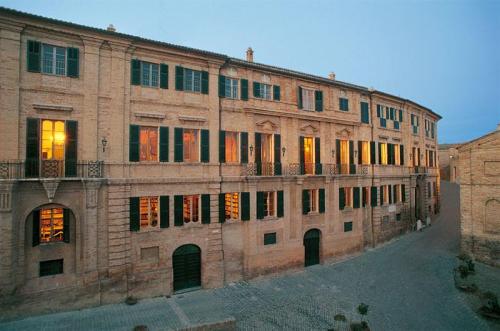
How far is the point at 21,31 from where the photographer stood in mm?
14227

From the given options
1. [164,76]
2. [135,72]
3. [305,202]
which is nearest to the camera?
[135,72]

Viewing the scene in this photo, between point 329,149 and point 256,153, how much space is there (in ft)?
23.1

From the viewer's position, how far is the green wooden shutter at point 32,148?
46.6 feet

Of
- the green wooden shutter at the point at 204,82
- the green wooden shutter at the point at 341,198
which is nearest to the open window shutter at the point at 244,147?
the green wooden shutter at the point at 204,82

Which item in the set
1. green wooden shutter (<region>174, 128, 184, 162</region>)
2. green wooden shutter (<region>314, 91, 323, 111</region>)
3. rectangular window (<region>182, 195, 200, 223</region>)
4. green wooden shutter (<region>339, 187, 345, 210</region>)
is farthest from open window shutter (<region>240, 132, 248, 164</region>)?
green wooden shutter (<region>339, 187, 345, 210</region>)

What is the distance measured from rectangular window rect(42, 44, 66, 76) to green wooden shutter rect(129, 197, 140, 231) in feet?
24.8

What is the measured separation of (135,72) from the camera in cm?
1689

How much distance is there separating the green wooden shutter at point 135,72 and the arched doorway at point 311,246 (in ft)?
52.3

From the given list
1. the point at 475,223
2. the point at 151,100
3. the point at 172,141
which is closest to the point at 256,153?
the point at 172,141

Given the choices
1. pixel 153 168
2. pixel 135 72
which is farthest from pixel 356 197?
pixel 135 72

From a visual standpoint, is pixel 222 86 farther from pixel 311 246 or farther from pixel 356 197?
pixel 356 197

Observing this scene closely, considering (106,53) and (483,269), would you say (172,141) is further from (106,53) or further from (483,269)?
(483,269)

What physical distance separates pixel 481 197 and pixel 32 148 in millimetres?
30203

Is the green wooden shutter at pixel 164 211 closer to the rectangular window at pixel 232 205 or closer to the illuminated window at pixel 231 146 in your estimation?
the rectangular window at pixel 232 205
